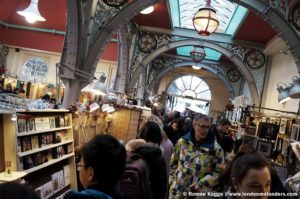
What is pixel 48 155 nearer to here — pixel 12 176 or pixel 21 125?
pixel 21 125

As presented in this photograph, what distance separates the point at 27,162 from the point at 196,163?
2431 millimetres

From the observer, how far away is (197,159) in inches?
142

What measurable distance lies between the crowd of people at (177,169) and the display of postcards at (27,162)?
5.30 ft

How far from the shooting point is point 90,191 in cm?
184

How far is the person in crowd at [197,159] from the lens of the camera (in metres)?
3.59

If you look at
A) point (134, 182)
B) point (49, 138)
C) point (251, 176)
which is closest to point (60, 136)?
point (49, 138)

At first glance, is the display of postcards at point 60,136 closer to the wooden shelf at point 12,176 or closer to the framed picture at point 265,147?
the wooden shelf at point 12,176

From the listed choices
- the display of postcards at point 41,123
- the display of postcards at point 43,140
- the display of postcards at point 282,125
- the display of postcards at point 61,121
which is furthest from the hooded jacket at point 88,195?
the display of postcards at point 282,125

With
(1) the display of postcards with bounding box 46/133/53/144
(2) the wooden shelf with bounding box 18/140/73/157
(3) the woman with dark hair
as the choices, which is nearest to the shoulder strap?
(3) the woman with dark hair

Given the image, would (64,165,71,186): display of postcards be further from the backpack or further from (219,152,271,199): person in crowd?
(219,152,271,199): person in crowd

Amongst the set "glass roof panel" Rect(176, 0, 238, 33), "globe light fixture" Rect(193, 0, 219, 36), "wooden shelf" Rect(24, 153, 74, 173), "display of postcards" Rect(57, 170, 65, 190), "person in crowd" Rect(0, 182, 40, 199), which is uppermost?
"glass roof panel" Rect(176, 0, 238, 33)

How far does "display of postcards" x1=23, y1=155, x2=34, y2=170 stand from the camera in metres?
4.68

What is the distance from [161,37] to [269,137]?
6438 mm

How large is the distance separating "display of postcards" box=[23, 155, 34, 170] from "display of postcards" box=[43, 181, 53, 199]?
1.81 ft
